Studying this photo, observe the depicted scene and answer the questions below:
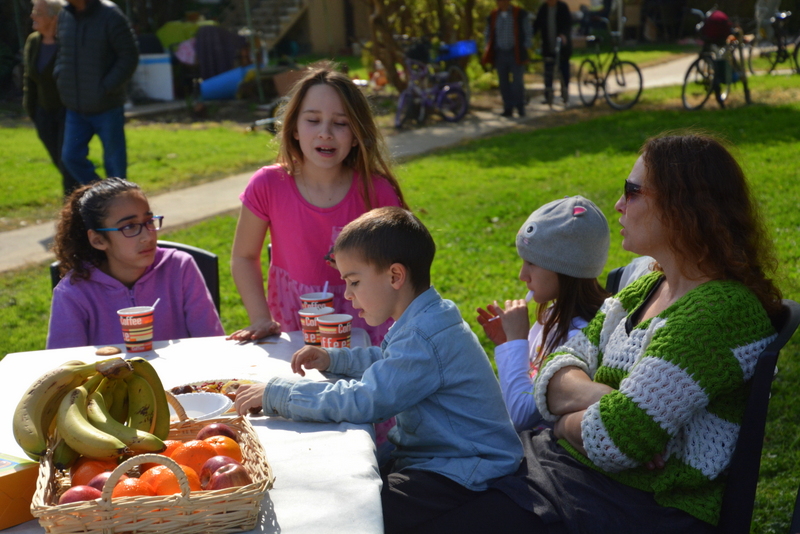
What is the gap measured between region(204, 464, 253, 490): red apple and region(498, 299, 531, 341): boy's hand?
146 cm

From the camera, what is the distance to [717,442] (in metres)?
2.04

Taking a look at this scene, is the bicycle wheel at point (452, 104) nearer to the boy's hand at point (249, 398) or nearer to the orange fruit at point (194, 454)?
the boy's hand at point (249, 398)

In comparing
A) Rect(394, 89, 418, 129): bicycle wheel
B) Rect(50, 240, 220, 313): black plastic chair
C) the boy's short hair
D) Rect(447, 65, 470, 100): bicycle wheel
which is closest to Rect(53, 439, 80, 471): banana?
the boy's short hair

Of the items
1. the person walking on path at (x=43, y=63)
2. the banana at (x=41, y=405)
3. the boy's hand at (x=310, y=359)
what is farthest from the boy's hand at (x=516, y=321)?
the person walking on path at (x=43, y=63)

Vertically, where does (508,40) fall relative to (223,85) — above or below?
above

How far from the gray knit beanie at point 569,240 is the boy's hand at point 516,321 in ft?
0.65

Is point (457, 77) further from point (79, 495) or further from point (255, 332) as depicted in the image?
point (79, 495)

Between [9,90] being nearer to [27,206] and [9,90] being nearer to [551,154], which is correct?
[27,206]

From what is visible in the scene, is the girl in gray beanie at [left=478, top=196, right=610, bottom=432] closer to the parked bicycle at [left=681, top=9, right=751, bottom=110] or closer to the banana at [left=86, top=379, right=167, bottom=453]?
the banana at [left=86, top=379, right=167, bottom=453]

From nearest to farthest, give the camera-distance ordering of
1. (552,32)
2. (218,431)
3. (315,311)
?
(218,431), (315,311), (552,32)

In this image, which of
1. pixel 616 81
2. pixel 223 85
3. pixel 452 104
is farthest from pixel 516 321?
pixel 223 85

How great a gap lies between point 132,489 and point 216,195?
8244 millimetres

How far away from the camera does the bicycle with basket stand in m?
13.4

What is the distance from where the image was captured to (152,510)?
1.44 meters
